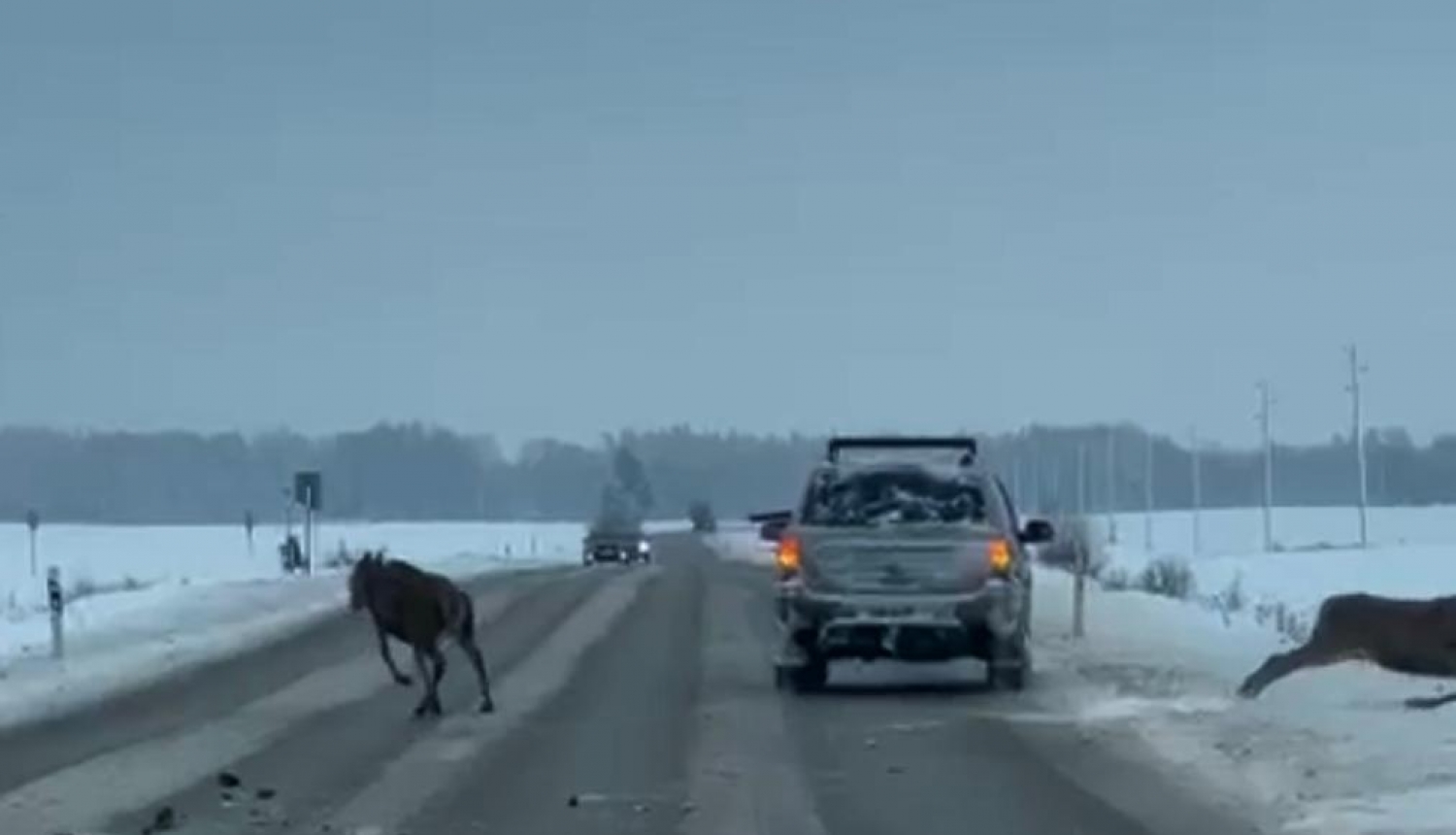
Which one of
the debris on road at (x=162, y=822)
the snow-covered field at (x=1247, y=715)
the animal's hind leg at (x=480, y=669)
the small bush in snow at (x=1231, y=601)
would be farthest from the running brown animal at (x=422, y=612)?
the small bush in snow at (x=1231, y=601)

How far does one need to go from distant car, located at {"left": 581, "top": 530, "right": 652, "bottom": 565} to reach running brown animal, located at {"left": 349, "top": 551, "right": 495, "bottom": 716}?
6518 cm

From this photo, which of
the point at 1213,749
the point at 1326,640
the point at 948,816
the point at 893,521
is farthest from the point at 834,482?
the point at 948,816

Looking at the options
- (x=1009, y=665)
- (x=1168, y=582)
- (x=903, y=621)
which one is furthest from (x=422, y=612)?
(x=1168, y=582)

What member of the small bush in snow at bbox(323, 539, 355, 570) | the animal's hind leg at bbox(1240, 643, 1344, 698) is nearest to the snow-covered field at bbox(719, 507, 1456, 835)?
the animal's hind leg at bbox(1240, 643, 1344, 698)

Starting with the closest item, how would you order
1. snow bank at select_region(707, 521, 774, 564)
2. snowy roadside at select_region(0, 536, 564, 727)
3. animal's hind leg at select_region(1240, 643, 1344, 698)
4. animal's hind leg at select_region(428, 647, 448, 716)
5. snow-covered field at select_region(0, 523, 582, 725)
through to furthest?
animal's hind leg at select_region(1240, 643, 1344, 698), animal's hind leg at select_region(428, 647, 448, 716), snowy roadside at select_region(0, 536, 564, 727), snow-covered field at select_region(0, 523, 582, 725), snow bank at select_region(707, 521, 774, 564)

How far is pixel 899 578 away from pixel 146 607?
24.2m

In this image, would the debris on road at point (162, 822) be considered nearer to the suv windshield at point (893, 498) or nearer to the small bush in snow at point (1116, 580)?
the suv windshield at point (893, 498)

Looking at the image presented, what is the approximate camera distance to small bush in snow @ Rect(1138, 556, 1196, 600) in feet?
183

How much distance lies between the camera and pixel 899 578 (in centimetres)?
2694

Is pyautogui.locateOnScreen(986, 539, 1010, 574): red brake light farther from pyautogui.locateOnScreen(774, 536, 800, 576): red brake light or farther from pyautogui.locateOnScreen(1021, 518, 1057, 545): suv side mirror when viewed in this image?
pyautogui.locateOnScreen(1021, 518, 1057, 545): suv side mirror

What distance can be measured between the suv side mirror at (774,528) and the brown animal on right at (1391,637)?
5663 millimetres

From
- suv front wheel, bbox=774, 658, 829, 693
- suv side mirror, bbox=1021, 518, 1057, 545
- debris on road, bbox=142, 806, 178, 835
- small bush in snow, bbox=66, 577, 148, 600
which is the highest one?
suv side mirror, bbox=1021, 518, 1057, 545

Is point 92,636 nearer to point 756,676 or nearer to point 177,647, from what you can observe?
point 177,647

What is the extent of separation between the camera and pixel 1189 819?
55.9 feet
